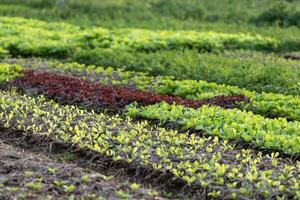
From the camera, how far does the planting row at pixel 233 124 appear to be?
27.6 ft

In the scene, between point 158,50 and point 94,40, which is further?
point 94,40

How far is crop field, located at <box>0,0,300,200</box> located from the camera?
710cm

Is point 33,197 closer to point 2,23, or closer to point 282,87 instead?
point 282,87

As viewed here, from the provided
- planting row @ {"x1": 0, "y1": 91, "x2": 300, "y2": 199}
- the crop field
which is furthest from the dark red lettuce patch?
planting row @ {"x1": 0, "y1": 91, "x2": 300, "y2": 199}

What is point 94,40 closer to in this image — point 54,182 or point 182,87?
point 182,87

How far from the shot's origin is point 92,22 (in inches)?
885

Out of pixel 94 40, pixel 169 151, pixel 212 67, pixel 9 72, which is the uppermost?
pixel 169 151

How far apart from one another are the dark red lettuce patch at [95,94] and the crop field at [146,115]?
2cm

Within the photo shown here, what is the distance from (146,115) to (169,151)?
1.93 metres

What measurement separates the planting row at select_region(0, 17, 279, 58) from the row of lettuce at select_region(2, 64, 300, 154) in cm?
655

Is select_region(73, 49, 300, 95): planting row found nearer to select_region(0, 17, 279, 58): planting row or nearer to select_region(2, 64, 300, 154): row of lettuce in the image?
select_region(0, 17, 279, 58): planting row

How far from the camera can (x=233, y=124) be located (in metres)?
8.95

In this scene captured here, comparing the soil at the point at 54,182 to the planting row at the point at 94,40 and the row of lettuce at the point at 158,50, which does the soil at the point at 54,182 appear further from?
the planting row at the point at 94,40

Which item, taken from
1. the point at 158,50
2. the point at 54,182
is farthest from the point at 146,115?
the point at 158,50
